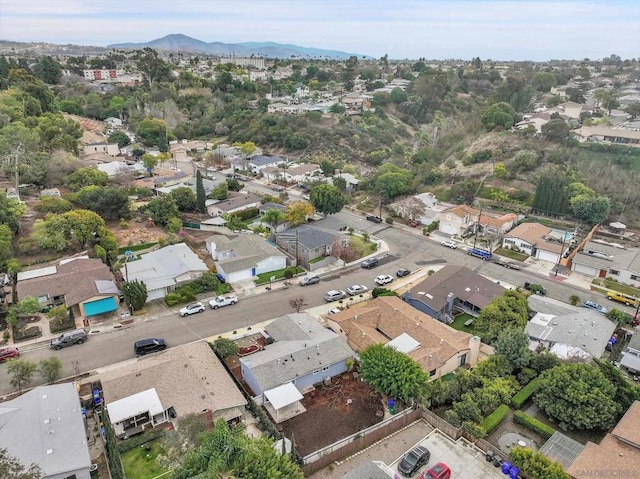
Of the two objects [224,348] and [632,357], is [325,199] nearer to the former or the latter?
[224,348]

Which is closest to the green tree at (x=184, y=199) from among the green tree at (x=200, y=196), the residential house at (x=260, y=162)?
the green tree at (x=200, y=196)

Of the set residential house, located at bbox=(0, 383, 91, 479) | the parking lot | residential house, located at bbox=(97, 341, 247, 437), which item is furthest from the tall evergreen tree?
the parking lot

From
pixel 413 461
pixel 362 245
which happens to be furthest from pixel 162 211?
pixel 413 461

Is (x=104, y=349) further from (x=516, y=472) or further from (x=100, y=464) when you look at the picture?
(x=516, y=472)

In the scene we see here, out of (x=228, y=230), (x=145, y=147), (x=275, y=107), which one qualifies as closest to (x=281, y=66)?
(x=275, y=107)

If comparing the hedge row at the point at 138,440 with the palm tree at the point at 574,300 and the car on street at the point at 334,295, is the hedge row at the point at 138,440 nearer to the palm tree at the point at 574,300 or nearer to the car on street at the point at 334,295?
the car on street at the point at 334,295
